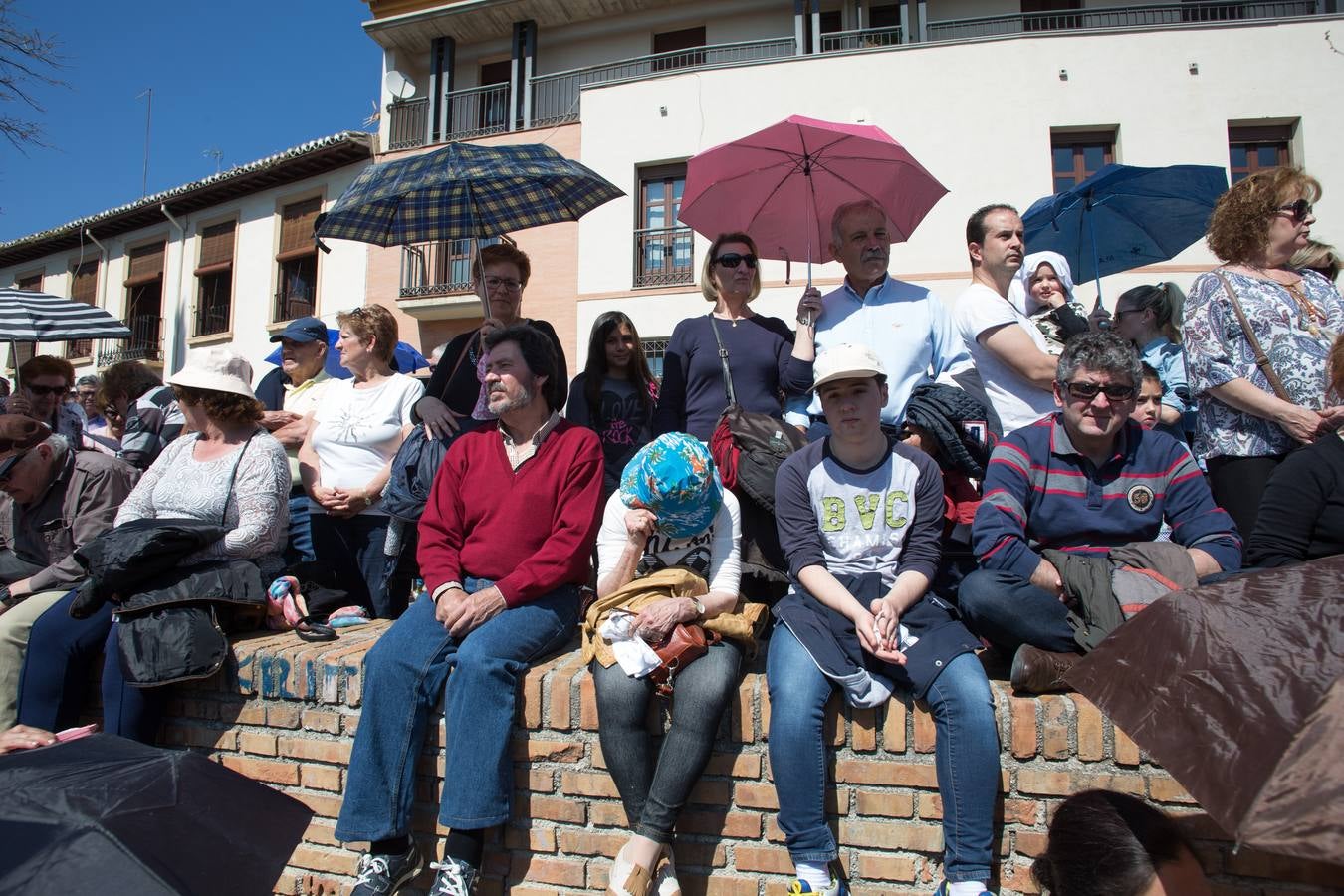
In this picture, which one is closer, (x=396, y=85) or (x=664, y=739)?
(x=664, y=739)

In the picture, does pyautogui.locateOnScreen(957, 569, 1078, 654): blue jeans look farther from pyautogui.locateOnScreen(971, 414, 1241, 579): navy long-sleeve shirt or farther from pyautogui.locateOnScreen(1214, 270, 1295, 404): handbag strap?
pyautogui.locateOnScreen(1214, 270, 1295, 404): handbag strap

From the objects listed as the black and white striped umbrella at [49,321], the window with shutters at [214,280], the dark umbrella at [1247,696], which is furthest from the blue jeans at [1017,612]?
the window with shutters at [214,280]

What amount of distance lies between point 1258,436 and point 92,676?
4.96 m

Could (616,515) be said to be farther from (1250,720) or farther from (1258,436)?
(1258,436)

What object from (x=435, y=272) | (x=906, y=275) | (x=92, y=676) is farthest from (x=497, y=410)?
(x=435, y=272)

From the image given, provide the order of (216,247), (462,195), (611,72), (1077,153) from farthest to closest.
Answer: (216,247) → (611,72) → (1077,153) → (462,195)

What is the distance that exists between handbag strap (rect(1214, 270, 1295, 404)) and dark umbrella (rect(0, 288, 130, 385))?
9.03 m

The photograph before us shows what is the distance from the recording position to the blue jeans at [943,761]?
2258mm

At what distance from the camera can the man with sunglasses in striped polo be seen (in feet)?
8.39

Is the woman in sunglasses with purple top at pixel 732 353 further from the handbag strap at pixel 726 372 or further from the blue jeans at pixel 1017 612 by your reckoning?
the blue jeans at pixel 1017 612

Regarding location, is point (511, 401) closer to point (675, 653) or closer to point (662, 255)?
point (675, 653)

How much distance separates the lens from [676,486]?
2.74 m

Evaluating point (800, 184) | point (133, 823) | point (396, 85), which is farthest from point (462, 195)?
point (396, 85)

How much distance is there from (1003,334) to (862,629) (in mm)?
1627
